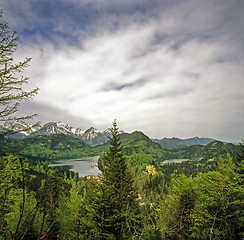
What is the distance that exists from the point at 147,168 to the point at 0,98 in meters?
160

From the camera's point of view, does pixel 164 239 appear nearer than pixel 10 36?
Yes

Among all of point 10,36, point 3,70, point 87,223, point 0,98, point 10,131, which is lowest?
point 87,223

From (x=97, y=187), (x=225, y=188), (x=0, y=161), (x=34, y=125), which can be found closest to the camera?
(x=97, y=187)

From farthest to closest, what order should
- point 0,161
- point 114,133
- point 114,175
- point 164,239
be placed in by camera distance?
point 114,133
point 114,175
point 0,161
point 164,239

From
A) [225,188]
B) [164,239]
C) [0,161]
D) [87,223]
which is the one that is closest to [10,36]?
[0,161]

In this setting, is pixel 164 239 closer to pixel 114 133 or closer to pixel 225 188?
pixel 225 188

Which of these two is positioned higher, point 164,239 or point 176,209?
point 164,239

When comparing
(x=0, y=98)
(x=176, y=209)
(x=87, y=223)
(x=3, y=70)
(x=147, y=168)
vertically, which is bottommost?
(x=147, y=168)

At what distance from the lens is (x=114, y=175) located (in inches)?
806

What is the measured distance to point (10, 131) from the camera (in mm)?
8109

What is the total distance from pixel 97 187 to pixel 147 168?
15760 centimetres

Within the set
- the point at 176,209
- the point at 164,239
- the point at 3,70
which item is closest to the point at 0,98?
the point at 3,70

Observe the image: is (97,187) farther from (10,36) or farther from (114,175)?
(114,175)

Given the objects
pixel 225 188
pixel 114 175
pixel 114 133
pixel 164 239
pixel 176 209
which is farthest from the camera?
pixel 114 133
